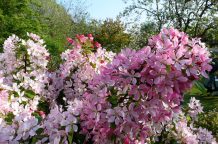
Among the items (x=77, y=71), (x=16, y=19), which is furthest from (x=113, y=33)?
(x=77, y=71)

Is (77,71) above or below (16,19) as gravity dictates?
below

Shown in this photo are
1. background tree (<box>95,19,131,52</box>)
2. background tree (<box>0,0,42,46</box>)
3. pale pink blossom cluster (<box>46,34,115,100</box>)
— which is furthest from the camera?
background tree (<box>95,19,131,52</box>)

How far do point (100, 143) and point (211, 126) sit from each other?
4.95 metres

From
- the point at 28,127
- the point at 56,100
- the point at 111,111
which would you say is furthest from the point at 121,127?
the point at 56,100

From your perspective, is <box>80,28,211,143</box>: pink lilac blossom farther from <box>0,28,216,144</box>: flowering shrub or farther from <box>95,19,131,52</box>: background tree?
<box>95,19,131,52</box>: background tree

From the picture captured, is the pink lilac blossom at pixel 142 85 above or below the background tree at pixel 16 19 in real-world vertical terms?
below

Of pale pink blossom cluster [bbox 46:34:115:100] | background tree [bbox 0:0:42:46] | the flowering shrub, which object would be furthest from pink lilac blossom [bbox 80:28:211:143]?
background tree [bbox 0:0:42:46]

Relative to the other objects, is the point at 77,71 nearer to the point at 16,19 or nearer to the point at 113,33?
the point at 16,19

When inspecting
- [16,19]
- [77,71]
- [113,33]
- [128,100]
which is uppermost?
[113,33]

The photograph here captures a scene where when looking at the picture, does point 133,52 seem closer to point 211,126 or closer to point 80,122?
point 80,122

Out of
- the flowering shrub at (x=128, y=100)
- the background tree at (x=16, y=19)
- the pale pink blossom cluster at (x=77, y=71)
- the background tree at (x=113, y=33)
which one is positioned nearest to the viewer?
the flowering shrub at (x=128, y=100)

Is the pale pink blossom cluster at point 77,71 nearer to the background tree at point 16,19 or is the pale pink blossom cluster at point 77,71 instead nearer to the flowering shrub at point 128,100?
the flowering shrub at point 128,100

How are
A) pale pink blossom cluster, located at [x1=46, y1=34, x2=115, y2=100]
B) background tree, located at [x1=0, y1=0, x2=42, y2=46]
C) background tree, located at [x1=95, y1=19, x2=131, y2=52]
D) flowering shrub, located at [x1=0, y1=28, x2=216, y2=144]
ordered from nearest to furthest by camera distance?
flowering shrub, located at [x1=0, y1=28, x2=216, y2=144] → pale pink blossom cluster, located at [x1=46, y1=34, x2=115, y2=100] → background tree, located at [x1=0, y1=0, x2=42, y2=46] → background tree, located at [x1=95, y1=19, x2=131, y2=52]

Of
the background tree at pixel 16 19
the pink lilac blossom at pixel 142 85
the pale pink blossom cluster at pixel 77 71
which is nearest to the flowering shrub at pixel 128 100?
the pink lilac blossom at pixel 142 85
